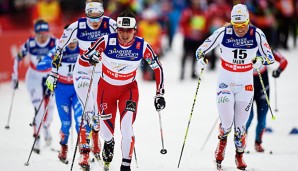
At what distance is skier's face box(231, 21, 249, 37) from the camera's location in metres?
8.73

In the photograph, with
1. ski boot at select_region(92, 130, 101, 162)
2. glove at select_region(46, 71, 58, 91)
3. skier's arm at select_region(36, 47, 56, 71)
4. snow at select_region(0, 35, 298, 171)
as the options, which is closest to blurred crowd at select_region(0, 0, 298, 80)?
snow at select_region(0, 35, 298, 171)

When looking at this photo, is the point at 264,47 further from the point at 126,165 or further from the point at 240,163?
the point at 126,165

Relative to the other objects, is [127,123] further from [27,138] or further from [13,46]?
[13,46]

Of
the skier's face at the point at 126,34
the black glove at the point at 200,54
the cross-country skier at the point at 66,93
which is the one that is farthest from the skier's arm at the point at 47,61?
the black glove at the point at 200,54

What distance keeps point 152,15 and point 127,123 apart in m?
13.0

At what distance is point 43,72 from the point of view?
1165cm

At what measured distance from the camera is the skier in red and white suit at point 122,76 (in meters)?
8.27

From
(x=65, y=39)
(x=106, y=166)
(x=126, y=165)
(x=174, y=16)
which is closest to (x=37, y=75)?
(x=65, y=39)

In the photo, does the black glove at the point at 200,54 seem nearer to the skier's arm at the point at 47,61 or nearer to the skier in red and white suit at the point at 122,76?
the skier in red and white suit at the point at 122,76

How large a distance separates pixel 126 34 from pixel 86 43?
124 centimetres

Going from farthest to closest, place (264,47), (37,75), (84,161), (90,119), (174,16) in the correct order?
1. (174,16)
2. (37,75)
3. (90,119)
4. (84,161)
5. (264,47)

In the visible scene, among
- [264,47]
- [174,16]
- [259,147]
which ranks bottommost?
[259,147]

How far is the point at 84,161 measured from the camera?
29.9 feet

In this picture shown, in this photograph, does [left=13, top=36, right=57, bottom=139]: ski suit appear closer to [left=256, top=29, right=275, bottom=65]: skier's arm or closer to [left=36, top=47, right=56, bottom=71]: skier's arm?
[left=36, top=47, right=56, bottom=71]: skier's arm
